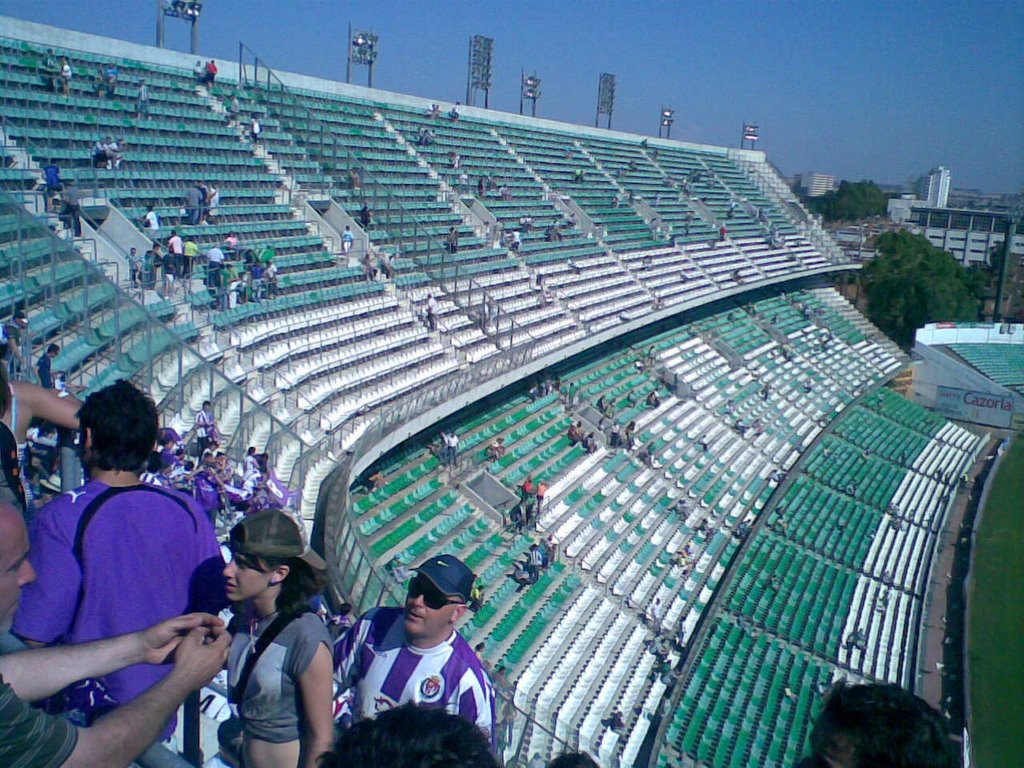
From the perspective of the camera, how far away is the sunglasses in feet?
8.11

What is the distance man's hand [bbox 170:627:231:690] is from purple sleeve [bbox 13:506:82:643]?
50cm

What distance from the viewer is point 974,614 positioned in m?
13.6

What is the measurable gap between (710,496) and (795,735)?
5379 mm

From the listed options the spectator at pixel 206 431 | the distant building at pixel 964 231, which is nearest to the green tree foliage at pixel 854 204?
the distant building at pixel 964 231

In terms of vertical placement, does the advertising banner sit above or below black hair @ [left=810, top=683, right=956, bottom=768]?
below

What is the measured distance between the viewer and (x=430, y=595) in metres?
2.47

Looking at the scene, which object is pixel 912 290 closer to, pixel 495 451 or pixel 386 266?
pixel 386 266

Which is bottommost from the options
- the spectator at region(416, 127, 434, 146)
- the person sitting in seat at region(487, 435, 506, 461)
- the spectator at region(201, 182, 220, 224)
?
the person sitting in seat at region(487, 435, 506, 461)

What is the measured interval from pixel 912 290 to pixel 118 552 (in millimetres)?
34421

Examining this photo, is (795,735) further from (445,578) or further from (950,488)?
(950,488)

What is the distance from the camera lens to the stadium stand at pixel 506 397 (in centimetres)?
841

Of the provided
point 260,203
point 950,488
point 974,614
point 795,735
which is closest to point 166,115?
point 260,203

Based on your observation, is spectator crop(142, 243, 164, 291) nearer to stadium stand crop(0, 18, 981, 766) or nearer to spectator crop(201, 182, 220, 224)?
stadium stand crop(0, 18, 981, 766)

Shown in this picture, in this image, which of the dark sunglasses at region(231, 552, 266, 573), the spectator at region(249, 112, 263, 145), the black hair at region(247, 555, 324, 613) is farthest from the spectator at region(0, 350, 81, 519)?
the spectator at region(249, 112, 263, 145)
